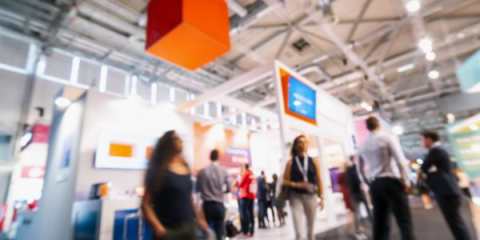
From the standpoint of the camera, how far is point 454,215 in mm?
2627

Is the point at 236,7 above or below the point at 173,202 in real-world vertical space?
above

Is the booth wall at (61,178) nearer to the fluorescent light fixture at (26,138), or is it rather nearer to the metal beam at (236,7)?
the fluorescent light fixture at (26,138)

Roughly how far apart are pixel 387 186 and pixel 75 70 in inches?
325

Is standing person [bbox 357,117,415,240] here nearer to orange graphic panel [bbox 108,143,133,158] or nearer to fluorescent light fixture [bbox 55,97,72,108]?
orange graphic panel [bbox 108,143,133,158]

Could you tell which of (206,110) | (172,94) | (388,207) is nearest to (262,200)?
(388,207)

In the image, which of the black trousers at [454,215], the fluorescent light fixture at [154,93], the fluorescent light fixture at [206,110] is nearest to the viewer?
the black trousers at [454,215]

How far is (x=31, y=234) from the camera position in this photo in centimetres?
546

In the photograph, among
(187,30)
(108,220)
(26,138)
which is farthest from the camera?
(26,138)

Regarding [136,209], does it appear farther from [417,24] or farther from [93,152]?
[417,24]

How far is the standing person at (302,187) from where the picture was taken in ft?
8.98

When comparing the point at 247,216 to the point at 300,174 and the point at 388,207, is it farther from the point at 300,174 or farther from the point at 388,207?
the point at 388,207

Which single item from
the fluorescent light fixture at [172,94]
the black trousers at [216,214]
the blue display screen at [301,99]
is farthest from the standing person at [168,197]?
the fluorescent light fixture at [172,94]

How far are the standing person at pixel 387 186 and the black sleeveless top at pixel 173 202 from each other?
1.90m

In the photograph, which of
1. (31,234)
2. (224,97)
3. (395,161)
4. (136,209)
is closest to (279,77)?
(224,97)
